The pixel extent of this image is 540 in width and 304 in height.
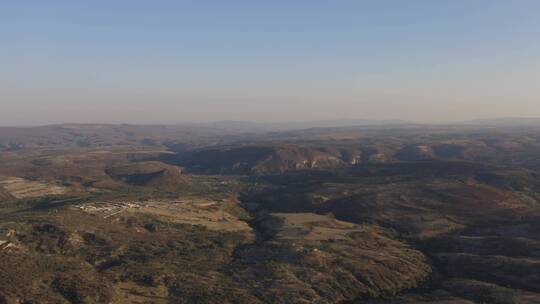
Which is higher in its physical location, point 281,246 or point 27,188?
point 27,188

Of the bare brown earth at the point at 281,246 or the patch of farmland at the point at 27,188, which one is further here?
the patch of farmland at the point at 27,188

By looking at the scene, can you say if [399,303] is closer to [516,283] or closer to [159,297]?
[516,283]

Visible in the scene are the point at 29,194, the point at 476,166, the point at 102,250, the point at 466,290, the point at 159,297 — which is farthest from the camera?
the point at 476,166

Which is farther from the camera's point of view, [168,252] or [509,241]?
[509,241]

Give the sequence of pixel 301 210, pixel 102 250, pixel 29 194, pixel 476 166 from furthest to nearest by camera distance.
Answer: pixel 476 166
pixel 29 194
pixel 301 210
pixel 102 250

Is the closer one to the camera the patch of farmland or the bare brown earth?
the bare brown earth

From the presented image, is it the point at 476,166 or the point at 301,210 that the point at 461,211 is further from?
the point at 476,166

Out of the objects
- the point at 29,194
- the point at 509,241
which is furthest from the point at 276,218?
the point at 29,194

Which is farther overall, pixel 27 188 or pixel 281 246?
pixel 27 188

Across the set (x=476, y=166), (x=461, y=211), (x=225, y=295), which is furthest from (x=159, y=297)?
(x=476, y=166)
